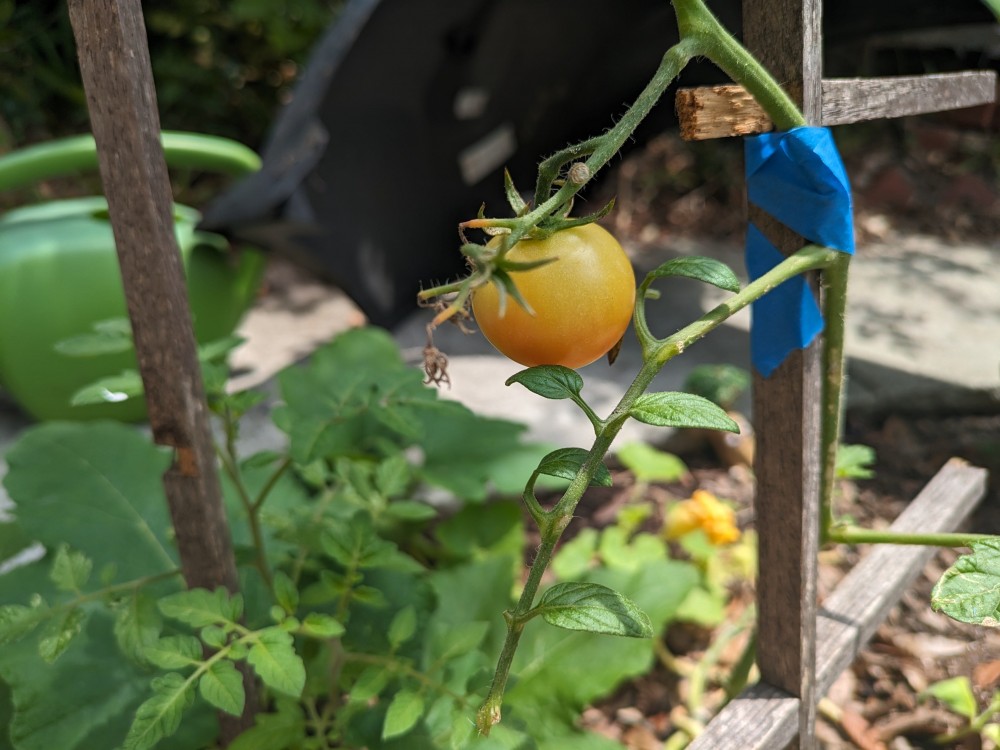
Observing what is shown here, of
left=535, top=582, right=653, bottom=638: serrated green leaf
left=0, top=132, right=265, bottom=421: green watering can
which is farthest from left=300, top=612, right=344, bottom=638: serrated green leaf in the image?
left=0, top=132, right=265, bottom=421: green watering can

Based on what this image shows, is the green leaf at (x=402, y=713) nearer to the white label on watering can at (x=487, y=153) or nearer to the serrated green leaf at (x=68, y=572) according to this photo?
the serrated green leaf at (x=68, y=572)

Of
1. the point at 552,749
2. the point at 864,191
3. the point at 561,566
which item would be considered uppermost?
the point at 552,749

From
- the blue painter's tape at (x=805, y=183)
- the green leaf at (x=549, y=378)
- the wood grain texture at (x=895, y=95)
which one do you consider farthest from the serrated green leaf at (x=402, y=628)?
the wood grain texture at (x=895, y=95)

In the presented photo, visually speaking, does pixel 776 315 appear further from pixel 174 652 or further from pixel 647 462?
pixel 647 462

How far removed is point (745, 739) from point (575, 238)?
0.68 m

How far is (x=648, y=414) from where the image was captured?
615 mm

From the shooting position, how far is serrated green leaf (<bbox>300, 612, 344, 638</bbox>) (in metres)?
0.88

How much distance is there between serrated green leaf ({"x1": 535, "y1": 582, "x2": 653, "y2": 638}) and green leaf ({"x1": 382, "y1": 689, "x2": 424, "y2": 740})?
0.34m

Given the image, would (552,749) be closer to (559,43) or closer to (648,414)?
(648,414)

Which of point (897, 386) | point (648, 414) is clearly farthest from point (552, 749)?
point (897, 386)

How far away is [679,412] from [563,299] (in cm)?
12

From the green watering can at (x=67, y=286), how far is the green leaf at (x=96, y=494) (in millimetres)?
713

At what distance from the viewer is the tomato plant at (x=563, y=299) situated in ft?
1.87

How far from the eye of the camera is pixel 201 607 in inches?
33.8
